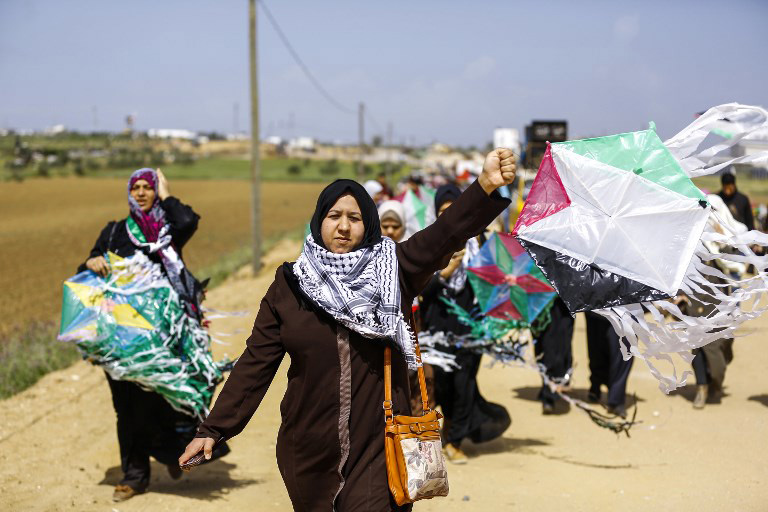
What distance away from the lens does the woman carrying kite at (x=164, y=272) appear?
643 centimetres

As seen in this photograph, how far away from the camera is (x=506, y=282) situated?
7598 mm

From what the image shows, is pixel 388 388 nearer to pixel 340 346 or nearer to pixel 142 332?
pixel 340 346

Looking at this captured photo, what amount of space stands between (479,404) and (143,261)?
273 centimetres

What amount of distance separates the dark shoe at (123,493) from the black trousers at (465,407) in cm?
234

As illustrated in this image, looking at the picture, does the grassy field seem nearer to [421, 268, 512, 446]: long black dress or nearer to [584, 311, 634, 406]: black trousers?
[584, 311, 634, 406]: black trousers

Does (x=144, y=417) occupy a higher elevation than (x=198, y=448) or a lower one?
lower

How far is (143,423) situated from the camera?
6441mm

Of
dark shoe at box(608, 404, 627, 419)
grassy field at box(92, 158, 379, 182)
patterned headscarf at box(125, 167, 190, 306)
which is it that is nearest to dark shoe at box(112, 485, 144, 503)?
patterned headscarf at box(125, 167, 190, 306)

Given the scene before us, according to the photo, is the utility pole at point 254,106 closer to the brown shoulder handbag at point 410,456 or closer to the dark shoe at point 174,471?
the dark shoe at point 174,471

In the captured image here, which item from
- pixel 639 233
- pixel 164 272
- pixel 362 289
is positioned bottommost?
pixel 164 272

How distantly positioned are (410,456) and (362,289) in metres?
0.64

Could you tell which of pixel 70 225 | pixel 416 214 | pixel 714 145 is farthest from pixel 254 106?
pixel 70 225

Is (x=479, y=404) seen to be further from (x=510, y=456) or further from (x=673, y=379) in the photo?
(x=673, y=379)

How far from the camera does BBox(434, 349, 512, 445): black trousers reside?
7363mm
